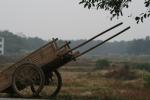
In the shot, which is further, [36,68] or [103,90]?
[103,90]

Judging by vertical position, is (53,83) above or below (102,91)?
above

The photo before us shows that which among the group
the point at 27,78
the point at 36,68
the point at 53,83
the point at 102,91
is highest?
the point at 36,68

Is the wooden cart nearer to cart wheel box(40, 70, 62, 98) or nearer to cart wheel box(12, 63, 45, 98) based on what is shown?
cart wheel box(12, 63, 45, 98)

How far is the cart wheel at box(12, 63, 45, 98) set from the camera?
14.8 m

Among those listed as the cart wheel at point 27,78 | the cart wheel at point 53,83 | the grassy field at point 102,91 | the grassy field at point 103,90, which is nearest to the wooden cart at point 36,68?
the cart wheel at point 27,78

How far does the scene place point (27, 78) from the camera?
1502cm

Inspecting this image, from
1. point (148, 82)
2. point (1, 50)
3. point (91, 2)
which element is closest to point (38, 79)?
point (91, 2)

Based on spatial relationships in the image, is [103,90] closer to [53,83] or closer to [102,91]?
[102,91]

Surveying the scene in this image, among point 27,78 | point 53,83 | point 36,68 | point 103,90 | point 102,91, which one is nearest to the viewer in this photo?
point 36,68

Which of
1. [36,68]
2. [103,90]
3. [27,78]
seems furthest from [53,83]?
[103,90]

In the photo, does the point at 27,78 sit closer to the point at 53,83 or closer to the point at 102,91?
the point at 53,83

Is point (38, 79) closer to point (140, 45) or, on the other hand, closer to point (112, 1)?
point (112, 1)

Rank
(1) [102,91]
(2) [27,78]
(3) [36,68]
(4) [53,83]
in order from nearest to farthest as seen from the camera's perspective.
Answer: (3) [36,68] < (2) [27,78] < (4) [53,83] < (1) [102,91]

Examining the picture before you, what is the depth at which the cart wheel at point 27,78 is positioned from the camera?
14.8 m
